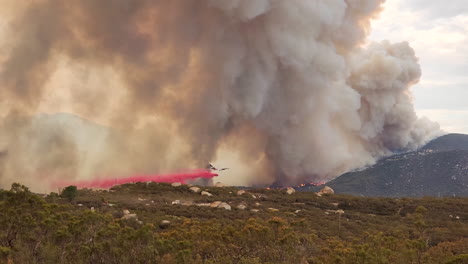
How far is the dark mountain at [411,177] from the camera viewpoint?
527 ft

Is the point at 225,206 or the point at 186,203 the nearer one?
the point at 225,206

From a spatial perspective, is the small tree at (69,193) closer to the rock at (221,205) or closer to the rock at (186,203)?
the rock at (186,203)

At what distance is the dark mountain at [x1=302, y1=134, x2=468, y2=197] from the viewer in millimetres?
160500

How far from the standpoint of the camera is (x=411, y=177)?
570 ft

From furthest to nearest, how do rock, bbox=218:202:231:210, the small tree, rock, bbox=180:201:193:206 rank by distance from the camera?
rock, bbox=180:201:193:206, the small tree, rock, bbox=218:202:231:210

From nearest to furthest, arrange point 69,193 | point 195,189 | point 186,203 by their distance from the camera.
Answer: point 69,193 < point 186,203 < point 195,189

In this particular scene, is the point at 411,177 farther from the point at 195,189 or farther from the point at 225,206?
the point at 225,206

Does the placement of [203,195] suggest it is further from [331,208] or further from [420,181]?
[420,181]

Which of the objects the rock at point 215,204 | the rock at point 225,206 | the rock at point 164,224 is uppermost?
the rock at point 215,204

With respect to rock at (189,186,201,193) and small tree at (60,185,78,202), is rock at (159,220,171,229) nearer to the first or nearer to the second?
small tree at (60,185,78,202)

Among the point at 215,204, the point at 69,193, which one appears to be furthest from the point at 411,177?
the point at 69,193

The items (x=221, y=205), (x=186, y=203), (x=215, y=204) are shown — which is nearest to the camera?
(x=221, y=205)

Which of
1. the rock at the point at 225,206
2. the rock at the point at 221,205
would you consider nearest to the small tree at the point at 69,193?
the rock at the point at 221,205

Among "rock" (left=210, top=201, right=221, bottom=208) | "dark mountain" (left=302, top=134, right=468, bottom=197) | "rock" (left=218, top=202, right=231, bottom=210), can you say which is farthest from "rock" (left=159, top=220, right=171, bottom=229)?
"dark mountain" (left=302, top=134, right=468, bottom=197)
